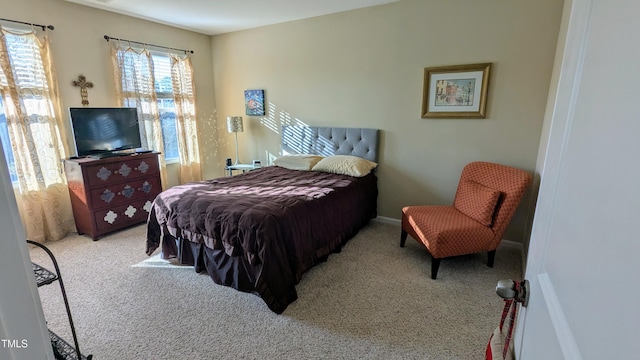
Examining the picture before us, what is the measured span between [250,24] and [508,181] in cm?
389

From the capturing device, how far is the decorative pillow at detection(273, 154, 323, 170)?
383 cm

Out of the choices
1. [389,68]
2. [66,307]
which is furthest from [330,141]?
[66,307]

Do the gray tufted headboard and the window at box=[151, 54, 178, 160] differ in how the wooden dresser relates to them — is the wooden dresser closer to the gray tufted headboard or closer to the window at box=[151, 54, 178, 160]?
the window at box=[151, 54, 178, 160]

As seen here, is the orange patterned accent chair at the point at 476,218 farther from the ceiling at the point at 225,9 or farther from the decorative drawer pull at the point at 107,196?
the decorative drawer pull at the point at 107,196

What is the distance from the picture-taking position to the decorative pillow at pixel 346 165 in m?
3.47

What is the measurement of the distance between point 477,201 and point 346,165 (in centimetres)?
145

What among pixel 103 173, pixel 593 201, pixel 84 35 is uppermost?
pixel 84 35

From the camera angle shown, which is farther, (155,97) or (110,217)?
(155,97)

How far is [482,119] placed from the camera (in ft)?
10.1

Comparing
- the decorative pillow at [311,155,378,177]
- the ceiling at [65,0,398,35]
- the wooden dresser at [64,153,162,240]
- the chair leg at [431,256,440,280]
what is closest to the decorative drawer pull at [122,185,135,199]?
the wooden dresser at [64,153,162,240]

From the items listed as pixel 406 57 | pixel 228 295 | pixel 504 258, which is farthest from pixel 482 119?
pixel 228 295

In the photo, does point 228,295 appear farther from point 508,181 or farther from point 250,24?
point 250,24

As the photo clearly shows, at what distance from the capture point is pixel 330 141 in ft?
13.3

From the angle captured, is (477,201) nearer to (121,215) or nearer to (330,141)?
(330,141)
